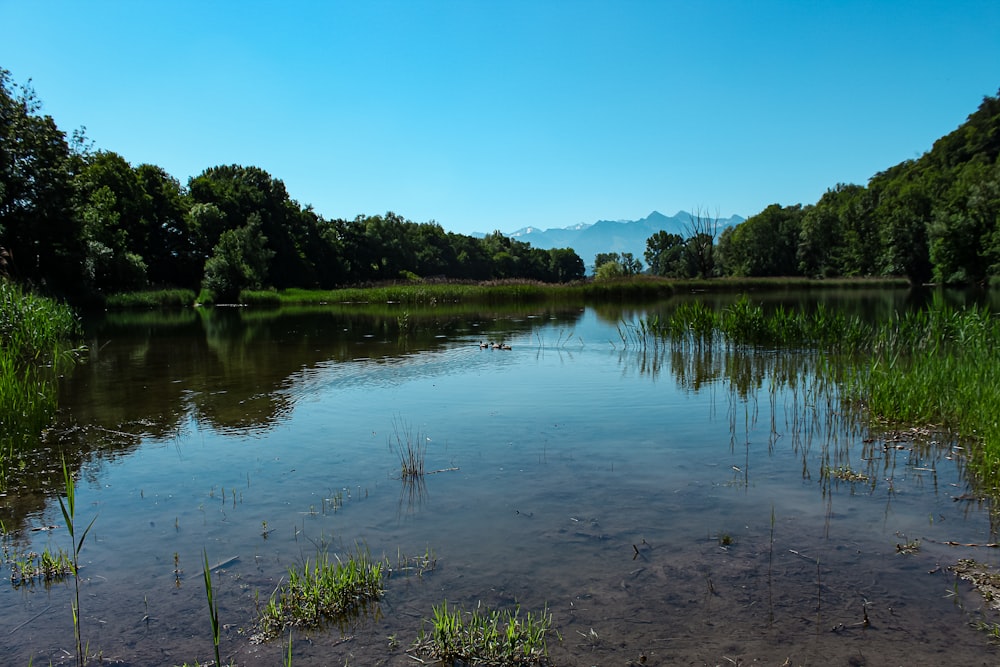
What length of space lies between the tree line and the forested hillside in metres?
58.6

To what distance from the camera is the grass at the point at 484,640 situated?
13.3 ft

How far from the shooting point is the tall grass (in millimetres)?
8977

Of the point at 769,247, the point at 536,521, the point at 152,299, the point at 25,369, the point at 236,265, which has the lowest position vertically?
the point at 536,521

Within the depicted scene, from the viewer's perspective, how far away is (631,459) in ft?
27.6

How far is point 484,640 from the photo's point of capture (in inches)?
165

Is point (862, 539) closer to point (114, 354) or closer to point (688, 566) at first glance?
point (688, 566)

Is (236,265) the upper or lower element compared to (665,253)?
lower

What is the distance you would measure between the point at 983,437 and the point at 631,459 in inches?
174

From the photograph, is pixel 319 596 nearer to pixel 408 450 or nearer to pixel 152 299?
pixel 408 450

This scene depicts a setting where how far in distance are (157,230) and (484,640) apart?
226ft

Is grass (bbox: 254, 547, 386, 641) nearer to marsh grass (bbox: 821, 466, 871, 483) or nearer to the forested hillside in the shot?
marsh grass (bbox: 821, 466, 871, 483)

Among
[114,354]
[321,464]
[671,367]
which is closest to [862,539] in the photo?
[321,464]

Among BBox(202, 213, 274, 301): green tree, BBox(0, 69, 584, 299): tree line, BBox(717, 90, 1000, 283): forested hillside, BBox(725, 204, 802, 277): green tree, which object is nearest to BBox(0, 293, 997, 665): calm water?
BBox(0, 69, 584, 299): tree line

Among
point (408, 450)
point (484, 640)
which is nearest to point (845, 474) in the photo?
point (484, 640)
